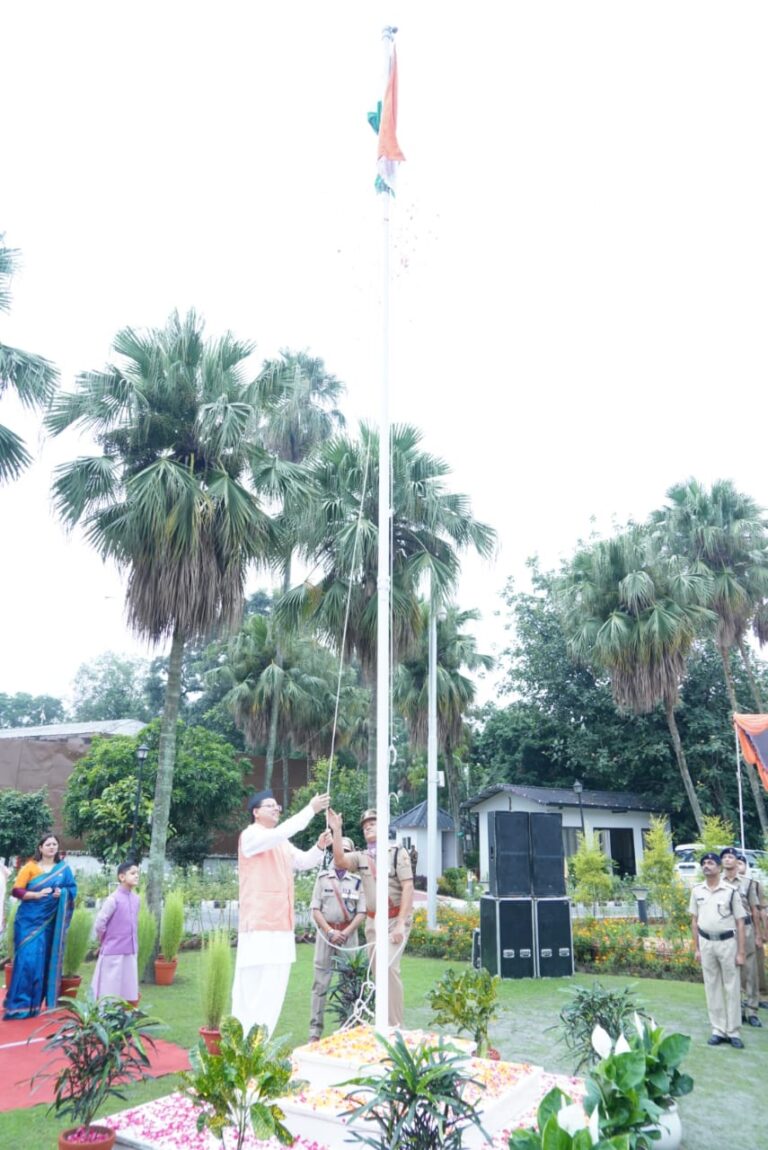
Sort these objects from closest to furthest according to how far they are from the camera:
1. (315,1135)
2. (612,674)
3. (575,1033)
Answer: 1. (315,1135)
2. (575,1033)
3. (612,674)

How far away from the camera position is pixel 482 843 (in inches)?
1078

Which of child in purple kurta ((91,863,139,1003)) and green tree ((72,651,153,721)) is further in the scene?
green tree ((72,651,153,721))

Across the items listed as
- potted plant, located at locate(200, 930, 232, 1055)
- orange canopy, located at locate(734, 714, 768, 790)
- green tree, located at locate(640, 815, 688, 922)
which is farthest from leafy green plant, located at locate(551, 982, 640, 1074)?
orange canopy, located at locate(734, 714, 768, 790)

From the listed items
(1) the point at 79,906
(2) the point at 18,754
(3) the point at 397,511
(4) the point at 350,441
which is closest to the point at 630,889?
(3) the point at 397,511

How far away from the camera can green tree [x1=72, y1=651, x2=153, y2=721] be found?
52281mm

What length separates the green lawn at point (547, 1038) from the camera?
506cm

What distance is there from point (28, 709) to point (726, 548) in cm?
Result: 5238

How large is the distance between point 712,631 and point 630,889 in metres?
7.79

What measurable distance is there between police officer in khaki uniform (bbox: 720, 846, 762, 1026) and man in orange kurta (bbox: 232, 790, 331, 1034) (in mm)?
4699

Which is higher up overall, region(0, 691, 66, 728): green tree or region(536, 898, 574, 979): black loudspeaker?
region(0, 691, 66, 728): green tree

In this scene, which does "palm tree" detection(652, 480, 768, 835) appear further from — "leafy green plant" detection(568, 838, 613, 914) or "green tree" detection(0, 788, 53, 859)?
"green tree" detection(0, 788, 53, 859)

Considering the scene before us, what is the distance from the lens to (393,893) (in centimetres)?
674

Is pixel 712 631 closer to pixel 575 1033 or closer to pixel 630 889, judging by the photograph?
pixel 630 889

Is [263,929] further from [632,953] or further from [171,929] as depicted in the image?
[632,953]
